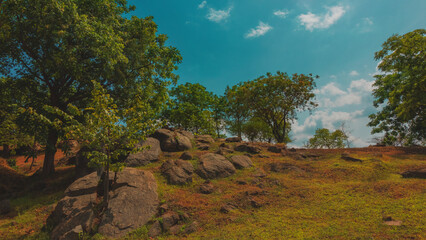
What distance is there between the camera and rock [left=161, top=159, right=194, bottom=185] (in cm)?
1507

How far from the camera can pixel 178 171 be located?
15875mm

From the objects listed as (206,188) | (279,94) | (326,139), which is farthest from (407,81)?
(326,139)

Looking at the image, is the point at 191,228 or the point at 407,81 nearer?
the point at 191,228

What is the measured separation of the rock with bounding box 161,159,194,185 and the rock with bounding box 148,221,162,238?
4.54 meters

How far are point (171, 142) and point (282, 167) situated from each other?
11.4 m

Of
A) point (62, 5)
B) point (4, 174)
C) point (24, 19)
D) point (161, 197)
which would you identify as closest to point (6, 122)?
point (4, 174)

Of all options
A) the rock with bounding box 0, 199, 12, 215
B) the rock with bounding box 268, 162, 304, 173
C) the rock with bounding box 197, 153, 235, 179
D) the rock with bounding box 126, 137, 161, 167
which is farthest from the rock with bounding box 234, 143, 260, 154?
the rock with bounding box 0, 199, 12, 215

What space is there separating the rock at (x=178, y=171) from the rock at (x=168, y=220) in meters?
4.09

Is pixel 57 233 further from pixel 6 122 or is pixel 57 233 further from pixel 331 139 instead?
pixel 331 139

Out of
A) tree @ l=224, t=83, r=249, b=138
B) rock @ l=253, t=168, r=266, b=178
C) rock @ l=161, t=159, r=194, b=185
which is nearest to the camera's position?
rock @ l=161, t=159, r=194, b=185

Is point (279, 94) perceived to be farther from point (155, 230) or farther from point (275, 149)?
point (155, 230)

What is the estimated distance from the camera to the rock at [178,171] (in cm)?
1507

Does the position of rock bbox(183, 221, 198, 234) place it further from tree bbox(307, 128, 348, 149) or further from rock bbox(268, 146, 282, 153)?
tree bbox(307, 128, 348, 149)

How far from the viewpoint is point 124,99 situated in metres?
20.7
